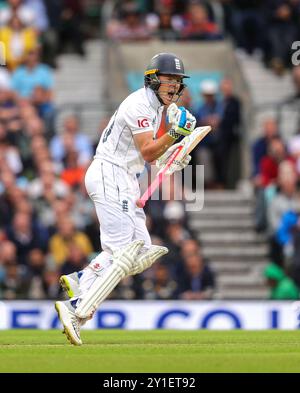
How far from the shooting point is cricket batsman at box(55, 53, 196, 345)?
1146cm

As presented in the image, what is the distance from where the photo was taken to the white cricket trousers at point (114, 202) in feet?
38.5

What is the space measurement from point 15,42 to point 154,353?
11.7 meters

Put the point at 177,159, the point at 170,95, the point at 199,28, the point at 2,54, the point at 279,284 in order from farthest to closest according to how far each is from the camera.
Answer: the point at 199,28 < the point at 2,54 < the point at 279,284 < the point at 170,95 < the point at 177,159

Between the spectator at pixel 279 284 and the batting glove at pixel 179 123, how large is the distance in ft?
21.5

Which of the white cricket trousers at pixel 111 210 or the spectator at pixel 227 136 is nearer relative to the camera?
the white cricket trousers at pixel 111 210

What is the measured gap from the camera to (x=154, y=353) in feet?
35.6

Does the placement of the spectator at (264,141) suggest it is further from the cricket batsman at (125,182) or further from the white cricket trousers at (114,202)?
the white cricket trousers at (114,202)

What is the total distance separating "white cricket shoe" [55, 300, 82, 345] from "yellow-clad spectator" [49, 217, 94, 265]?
22.4ft

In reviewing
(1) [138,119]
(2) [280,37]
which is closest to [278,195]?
(2) [280,37]

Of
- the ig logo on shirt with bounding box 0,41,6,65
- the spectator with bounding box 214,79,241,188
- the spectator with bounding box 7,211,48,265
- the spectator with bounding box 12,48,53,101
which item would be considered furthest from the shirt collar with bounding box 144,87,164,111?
the ig logo on shirt with bounding box 0,41,6,65

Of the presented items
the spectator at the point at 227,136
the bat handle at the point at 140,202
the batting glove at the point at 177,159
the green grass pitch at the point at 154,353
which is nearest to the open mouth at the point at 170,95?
the batting glove at the point at 177,159

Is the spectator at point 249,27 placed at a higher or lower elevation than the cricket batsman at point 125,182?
higher

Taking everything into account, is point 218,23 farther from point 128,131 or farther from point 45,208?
point 128,131
